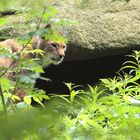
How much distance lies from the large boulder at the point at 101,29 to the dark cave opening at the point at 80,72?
370 millimetres

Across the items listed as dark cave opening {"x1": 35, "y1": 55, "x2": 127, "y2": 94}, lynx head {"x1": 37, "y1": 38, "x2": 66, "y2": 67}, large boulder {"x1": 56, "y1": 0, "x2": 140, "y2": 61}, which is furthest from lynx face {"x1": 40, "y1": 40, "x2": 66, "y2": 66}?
dark cave opening {"x1": 35, "y1": 55, "x2": 127, "y2": 94}

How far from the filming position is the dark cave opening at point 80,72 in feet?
20.4

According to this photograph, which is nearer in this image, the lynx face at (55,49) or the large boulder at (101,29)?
the lynx face at (55,49)

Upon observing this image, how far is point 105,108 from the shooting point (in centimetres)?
255

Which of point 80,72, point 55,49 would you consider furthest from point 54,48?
point 80,72

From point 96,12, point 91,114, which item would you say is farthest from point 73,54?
point 91,114

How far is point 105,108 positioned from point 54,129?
149 cm

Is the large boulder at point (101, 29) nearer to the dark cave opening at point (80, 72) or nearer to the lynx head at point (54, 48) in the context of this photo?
the lynx head at point (54, 48)

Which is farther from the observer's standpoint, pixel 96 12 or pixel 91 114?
pixel 96 12

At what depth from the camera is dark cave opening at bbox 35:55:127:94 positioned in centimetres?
623

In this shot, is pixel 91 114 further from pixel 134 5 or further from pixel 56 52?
pixel 134 5

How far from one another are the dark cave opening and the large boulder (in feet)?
1.21

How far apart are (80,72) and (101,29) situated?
788 millimetres

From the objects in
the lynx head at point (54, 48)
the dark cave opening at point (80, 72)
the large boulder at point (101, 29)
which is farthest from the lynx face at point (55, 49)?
the dark cave opening at point (80, 72)
